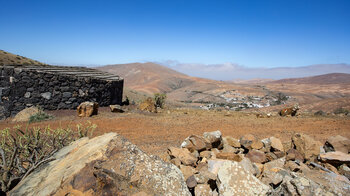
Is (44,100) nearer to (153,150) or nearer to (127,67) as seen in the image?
(153,150)

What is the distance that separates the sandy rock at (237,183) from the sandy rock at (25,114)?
9.03 m

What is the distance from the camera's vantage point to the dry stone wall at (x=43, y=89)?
9977 mm

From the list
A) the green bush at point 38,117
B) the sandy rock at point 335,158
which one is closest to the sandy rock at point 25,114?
the green bush at point 38,117

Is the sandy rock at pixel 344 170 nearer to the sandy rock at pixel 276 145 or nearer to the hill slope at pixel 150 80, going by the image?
the sandy rock at pixel 276 145

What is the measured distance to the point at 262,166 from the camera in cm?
399

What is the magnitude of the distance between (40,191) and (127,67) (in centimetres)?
8592

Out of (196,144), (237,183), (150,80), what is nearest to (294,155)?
(196,144)

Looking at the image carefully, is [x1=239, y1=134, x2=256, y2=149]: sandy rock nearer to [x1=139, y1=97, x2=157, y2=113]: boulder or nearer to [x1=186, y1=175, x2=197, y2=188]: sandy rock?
[x1=186, y1=175, x2=197, y2=188]: sandy rock

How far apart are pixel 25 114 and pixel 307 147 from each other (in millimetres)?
10641

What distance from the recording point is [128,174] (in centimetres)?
252

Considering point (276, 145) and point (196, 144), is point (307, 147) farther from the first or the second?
point (196, 144)

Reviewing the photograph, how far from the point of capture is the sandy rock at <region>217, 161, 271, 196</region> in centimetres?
296

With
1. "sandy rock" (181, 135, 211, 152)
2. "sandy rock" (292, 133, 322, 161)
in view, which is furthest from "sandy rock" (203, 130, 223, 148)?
"sandy rock" (292, 133, 322, 161)

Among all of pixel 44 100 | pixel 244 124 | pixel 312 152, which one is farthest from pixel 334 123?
pixel 44 100
